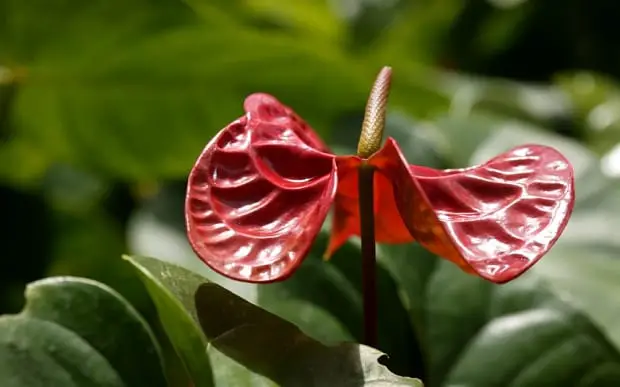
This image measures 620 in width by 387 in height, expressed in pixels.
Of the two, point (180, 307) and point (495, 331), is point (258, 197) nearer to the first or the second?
point (180, 307)

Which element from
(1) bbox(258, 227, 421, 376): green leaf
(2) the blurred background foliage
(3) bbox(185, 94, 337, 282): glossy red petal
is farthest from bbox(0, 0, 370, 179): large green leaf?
(3) bbox(185, 94, 337, 282): glossy red petal

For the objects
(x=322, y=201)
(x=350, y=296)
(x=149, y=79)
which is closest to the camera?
(x=322, y=201)

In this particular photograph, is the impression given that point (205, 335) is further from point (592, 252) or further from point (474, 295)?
point (592, 252)

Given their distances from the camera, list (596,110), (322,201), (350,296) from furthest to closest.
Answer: (596,110), (350,296), (322,201)

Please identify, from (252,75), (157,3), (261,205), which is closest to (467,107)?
(252,75)

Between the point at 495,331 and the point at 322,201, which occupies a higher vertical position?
the point at 322,201

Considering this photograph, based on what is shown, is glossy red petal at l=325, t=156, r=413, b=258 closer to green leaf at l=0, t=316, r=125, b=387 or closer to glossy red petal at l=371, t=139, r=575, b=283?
glossy red petal at l=371, t=139, r=575, b=283

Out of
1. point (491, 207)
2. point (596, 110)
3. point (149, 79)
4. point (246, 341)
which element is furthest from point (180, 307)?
point (596, 110)
